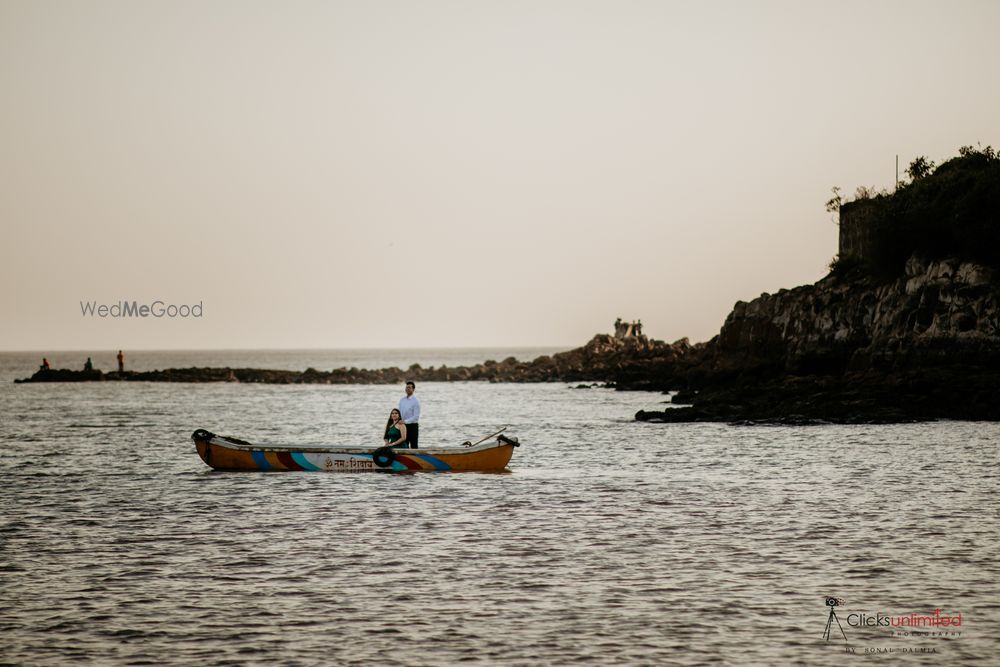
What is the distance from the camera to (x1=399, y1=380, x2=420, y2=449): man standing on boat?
2933cm

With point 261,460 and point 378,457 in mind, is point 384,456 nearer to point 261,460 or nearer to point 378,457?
point 378,457

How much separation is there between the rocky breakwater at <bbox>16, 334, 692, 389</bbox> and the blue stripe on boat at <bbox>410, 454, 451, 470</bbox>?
234 ft

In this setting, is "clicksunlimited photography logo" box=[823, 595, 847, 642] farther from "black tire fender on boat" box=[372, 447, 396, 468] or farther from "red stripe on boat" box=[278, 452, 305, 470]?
"red stripe on boat" box=[278, 452, 305, 470]

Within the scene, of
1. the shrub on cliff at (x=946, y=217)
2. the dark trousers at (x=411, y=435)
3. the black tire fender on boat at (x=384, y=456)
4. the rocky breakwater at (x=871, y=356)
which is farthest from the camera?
the shrub on cliff at (x=946, y=217)

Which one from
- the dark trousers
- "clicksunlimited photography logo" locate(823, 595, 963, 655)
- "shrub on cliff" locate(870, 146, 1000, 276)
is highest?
"shrub on cliff" locate(870, 146, 1000, 276)

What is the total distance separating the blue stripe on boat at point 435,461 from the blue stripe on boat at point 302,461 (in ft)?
9.72

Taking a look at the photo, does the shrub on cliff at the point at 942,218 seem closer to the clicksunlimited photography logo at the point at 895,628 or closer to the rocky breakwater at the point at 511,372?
the rocky breakwater at the point at 511,372

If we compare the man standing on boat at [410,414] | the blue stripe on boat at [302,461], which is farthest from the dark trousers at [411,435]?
the blue stripe on boat at [302,461]

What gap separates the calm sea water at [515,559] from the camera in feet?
40.5

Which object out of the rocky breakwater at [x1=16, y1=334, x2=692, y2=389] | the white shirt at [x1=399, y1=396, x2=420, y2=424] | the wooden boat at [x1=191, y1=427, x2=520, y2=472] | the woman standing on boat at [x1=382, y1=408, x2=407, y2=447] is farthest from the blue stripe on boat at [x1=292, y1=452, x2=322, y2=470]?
the rocky breakwater at [x1=16, y1=334, x2=692, y2=389]

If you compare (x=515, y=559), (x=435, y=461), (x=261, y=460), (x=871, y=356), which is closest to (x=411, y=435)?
(x=435, y=461)

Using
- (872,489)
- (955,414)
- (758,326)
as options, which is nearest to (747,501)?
(872,489)

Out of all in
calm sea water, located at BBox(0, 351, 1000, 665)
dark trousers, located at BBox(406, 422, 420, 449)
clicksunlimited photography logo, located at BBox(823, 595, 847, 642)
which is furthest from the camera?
dark trousers, located at BBox(406, 422, 420, 449)

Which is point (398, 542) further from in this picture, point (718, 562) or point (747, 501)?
point (747, 501)
